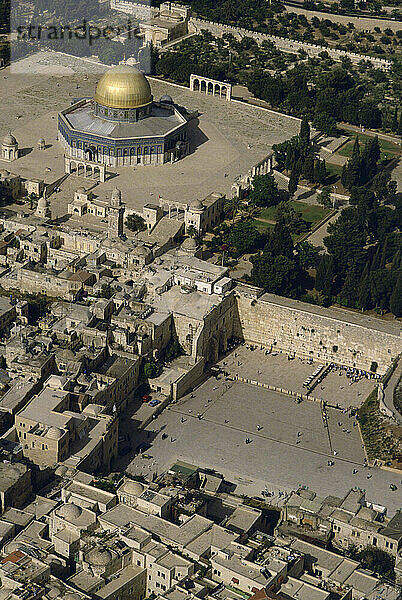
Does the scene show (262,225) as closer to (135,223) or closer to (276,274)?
(135,223)

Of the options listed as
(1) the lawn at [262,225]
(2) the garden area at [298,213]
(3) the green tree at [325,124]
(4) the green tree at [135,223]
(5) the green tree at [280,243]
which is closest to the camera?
(5) the green tree at [280,243]

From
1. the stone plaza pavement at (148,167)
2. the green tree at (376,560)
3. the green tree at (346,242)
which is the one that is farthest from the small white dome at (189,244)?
the green tree at (376,560)

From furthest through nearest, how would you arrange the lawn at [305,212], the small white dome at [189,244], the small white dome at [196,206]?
the lawn at [305,212], the small white dome at [196,206], the small white dome at [189,244]

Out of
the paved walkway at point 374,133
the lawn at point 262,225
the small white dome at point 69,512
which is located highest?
the small white dome at point 69,512

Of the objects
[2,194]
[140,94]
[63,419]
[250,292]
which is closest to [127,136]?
[140,94]

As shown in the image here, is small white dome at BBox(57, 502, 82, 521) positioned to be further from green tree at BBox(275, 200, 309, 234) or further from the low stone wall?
green tree at BBox(275, 200, 309, 234)

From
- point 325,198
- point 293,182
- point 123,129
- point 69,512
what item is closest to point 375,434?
point 69,512

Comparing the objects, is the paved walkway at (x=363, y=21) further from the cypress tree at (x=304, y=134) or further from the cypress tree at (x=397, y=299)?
the cypress tree at (x=397, y=299)
